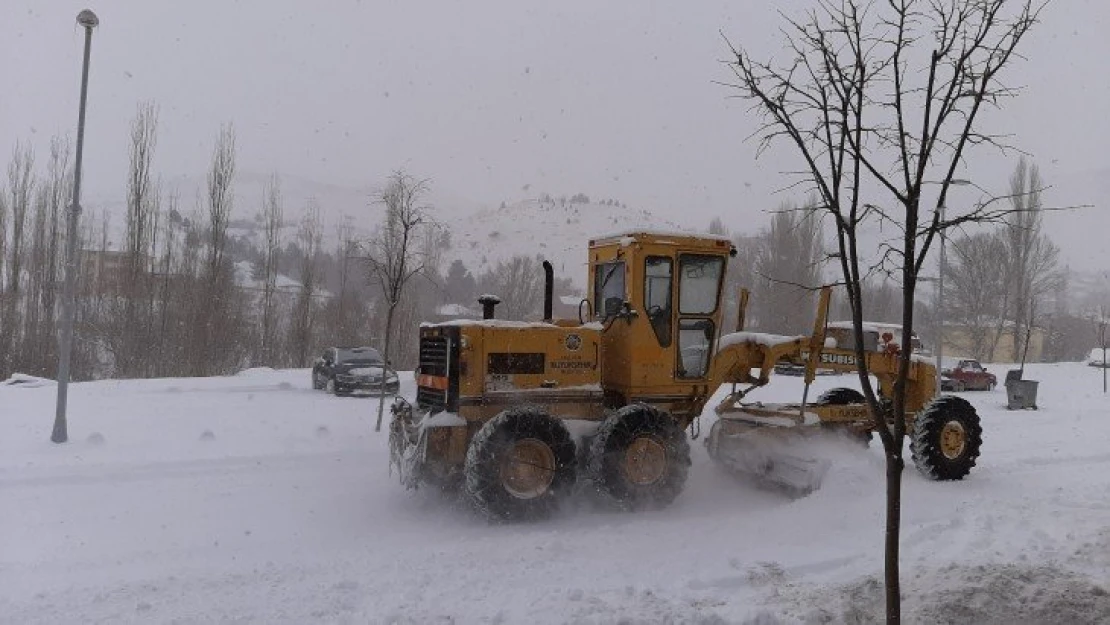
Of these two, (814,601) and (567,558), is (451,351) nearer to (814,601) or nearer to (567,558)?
(567,558)

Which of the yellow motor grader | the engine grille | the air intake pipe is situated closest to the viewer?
the yellow motor grader

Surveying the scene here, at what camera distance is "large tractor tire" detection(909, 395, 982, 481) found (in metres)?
10.1

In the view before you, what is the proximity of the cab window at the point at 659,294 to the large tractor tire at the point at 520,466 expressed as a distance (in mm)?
1665

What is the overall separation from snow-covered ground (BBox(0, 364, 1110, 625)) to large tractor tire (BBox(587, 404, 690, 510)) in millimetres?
255

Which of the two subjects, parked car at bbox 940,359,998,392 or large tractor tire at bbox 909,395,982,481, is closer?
large tractor tire at bbox 909,395,982,481

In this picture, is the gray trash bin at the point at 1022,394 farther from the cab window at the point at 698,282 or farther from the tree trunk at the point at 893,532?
the tree trunk at the point at 893,532

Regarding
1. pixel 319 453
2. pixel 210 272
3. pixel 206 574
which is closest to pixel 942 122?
pixel 206 574

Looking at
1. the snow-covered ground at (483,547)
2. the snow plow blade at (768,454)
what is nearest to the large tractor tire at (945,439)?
the snow-covered ground at (483,547)

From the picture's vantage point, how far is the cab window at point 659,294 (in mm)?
9227

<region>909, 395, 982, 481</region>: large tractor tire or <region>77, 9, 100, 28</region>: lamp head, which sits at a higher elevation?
<region>77, 9, 100, 28</region>: lamp head

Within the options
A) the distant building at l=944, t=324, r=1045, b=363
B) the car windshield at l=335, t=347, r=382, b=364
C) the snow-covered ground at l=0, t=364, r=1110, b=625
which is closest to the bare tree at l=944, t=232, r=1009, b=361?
the distant building at l=944, t=324, r=1045, b=363

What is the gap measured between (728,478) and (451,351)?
12.5 feet

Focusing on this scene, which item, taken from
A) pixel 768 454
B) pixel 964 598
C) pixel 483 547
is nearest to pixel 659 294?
pixel 768 454

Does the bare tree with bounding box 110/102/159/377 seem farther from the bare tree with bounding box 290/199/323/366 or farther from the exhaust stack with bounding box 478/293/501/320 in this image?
the exhaust stack with bounding box 478/293/501/320
